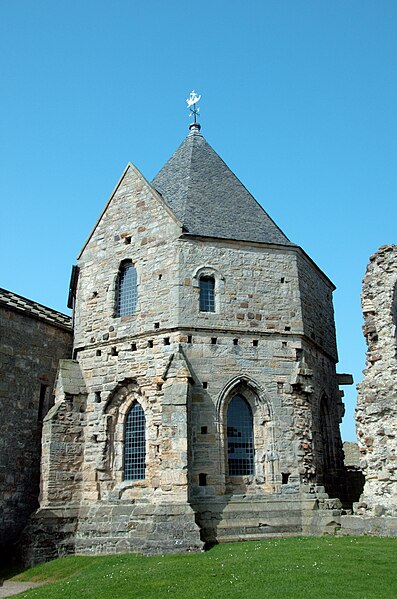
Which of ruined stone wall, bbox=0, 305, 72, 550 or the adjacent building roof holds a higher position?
the adjacent building roof

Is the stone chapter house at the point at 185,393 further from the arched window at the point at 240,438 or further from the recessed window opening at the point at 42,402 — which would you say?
the recessed window opening at the point at 42,402

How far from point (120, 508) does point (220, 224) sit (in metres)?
9.48

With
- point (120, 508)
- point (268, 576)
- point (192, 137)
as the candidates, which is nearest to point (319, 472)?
point (120, 508)

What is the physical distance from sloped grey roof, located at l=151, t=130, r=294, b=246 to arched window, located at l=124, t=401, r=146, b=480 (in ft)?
19.7

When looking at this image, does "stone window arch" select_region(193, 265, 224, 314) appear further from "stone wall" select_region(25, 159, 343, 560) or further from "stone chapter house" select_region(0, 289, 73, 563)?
"stone chapter house" select_region(0, 289, 73, 563)

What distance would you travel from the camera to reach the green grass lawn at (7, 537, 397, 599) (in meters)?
10.9

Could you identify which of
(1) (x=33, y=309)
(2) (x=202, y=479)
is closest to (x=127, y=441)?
(2) (x=202, y=479)

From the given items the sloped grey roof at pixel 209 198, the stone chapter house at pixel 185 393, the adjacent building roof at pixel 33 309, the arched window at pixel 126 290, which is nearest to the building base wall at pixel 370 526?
the stone chapter house at pixel 185 393

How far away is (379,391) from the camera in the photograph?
16250 mm

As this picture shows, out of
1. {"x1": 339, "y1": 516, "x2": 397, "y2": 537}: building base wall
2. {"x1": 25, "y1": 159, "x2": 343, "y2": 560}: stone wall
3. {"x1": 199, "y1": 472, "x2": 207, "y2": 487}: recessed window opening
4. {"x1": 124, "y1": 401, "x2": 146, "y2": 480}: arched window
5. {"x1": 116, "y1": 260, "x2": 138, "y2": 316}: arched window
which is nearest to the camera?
{"x1": 339, "y1": 516, "x2": 397, "y2": 537}: building base wall

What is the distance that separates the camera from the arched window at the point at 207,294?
63.1 feet

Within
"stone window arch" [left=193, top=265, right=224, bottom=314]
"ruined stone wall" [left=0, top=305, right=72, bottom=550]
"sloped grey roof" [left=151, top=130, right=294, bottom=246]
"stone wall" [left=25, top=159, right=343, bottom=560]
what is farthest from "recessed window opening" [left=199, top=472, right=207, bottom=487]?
"sloped grey roof" [left=151, top=130, right=294, bottom=246]

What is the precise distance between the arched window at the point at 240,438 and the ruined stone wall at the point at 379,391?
11.3ft

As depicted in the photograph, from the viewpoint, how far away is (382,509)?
15367 mm
